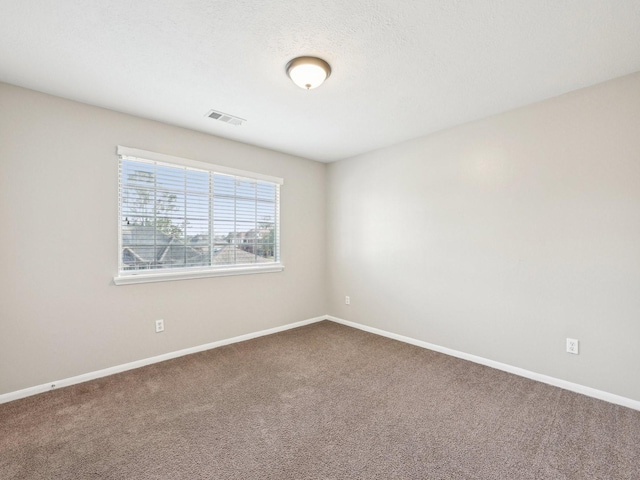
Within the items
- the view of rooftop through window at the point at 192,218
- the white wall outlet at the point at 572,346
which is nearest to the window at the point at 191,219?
the view of rooftop through window at the point at 192,218

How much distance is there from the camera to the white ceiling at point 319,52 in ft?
5.41

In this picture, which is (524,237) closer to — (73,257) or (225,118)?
(225,118)

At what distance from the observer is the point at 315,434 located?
1941 millimetres

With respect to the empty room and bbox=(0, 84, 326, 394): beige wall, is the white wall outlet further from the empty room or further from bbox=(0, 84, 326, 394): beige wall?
bbox=(0, 84, 326, 394): beige wall

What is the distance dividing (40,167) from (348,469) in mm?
3221

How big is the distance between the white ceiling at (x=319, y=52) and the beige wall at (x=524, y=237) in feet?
1.15

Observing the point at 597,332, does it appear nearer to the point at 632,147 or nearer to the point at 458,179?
the point at 632,147

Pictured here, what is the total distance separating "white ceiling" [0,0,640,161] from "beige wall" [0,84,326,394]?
0.25 m

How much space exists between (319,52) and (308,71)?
0.45 feet

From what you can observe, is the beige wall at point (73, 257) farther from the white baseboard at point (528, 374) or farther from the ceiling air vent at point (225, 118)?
the white baseboard at point (528, 374)

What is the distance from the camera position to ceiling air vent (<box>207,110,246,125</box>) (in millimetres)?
2908

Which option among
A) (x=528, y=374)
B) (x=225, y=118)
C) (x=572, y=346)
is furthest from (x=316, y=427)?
(x=225, y=118)

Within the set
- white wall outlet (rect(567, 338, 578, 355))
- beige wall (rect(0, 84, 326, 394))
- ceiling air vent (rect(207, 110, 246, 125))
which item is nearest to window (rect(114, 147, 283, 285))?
beige wall (rect(0, 84, 326, 394))

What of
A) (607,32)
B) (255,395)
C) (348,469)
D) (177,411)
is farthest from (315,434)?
(607,32)
